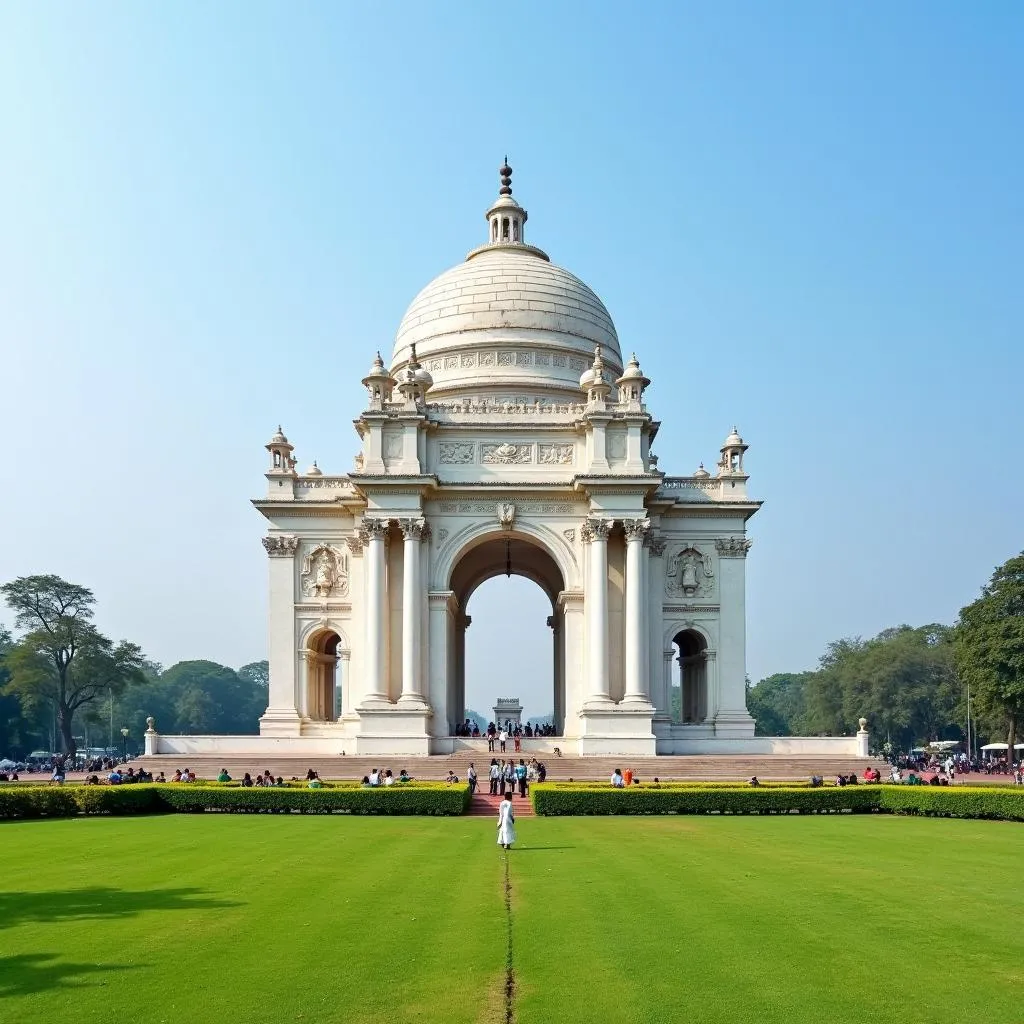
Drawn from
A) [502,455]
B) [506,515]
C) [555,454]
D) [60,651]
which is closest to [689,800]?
[506,515]

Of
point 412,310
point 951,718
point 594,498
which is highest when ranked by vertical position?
point 412,310

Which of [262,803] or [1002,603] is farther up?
[1002,603]

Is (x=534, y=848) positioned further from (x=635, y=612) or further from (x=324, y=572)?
(x=324, y=572)

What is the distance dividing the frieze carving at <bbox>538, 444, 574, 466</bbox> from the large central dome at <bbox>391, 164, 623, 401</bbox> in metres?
6.69

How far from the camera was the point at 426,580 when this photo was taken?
148 feet

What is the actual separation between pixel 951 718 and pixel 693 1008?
8465cm

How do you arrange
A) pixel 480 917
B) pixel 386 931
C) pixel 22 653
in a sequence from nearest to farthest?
pixel 386 931, pixel 480 917, pixel 22 653

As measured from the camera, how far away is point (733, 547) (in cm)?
4803

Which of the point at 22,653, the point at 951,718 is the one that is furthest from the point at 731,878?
the point at 951,718

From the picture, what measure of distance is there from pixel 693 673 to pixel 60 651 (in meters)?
44.8

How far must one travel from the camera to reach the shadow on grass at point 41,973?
10.5 meters

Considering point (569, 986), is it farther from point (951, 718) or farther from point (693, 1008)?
point (951, 718)

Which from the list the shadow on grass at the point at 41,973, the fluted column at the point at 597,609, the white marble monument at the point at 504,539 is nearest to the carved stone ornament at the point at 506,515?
the white marble monument at the point at 504,539

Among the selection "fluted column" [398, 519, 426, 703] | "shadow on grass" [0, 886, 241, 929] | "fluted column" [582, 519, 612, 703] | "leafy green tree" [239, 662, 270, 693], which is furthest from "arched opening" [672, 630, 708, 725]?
"leafy green tree" [239, 662, 270, 693]
